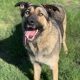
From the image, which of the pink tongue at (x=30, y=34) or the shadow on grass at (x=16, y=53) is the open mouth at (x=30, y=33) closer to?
the pink tongue at (x=30, y=34)

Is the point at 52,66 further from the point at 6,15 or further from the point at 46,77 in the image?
the point at 6,15

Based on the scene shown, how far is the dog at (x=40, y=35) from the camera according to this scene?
17.4 feet

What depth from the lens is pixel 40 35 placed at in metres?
5.48

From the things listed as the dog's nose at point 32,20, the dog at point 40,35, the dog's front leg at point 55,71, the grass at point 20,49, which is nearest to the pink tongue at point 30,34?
the dog at point 40,35

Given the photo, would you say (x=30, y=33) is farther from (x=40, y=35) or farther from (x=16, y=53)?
(x=16, y=53)

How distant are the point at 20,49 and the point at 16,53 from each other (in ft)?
0.39

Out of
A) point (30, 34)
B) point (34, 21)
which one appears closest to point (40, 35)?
point (30, 34)

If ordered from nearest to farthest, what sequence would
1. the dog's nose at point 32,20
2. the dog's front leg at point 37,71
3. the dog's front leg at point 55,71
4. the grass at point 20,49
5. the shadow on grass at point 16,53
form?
the dog's nose at point 32,20
the dog's front leg at point 55,71
the dog's front leg at point 37,71
the grass at point 20,49
the shadow on grass at point 16,53

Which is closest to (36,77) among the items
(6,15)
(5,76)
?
(5,76)

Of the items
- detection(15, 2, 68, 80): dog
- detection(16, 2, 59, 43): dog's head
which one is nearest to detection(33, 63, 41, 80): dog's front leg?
detection(15, 2, 68, 80): dog

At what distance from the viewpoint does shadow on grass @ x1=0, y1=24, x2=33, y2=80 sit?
6434mm

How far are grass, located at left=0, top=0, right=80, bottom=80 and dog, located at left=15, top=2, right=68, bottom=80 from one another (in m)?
0.37

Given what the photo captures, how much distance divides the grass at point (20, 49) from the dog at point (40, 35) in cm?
37

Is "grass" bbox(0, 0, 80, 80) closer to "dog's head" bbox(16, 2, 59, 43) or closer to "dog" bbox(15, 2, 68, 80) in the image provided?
"dog" bbox(15, 2, 68, 80)
